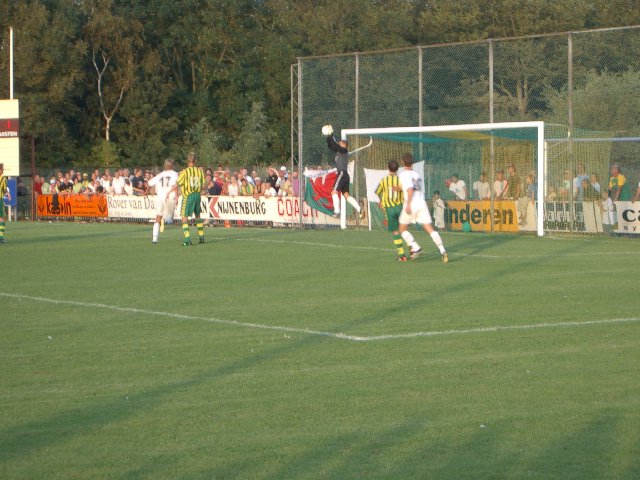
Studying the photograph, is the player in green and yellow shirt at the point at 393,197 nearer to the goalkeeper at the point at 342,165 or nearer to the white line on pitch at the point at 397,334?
the goalkeeper at the point at 342,165

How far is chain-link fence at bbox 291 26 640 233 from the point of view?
27641mm

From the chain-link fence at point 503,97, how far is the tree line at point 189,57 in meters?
22.5

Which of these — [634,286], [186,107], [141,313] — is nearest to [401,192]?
[634,286]

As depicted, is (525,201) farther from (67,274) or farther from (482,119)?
(67,274)

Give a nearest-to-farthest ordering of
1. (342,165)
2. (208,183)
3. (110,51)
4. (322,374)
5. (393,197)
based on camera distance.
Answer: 1. (322,374)
2. (393,197)
3. (342,165)
4. (208,183)
5. (110,51)

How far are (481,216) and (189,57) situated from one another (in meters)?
38.8

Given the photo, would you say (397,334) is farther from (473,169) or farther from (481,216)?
(473,169)

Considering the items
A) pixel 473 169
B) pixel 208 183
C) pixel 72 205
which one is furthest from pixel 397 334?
pixel 72 205

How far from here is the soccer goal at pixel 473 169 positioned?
28156 mm

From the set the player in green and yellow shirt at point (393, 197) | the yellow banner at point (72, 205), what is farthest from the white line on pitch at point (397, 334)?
the yellow banner at point (72, 205)

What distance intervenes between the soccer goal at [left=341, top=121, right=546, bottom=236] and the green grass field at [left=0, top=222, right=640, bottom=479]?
1032 centimetres

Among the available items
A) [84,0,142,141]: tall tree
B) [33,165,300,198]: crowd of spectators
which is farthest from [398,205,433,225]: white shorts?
[84,0,142,141]: tall tree

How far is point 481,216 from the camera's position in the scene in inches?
1139

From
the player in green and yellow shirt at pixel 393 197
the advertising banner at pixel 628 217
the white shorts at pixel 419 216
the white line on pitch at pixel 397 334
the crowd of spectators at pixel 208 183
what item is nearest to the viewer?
the white line on pitch at pixel 397 334
